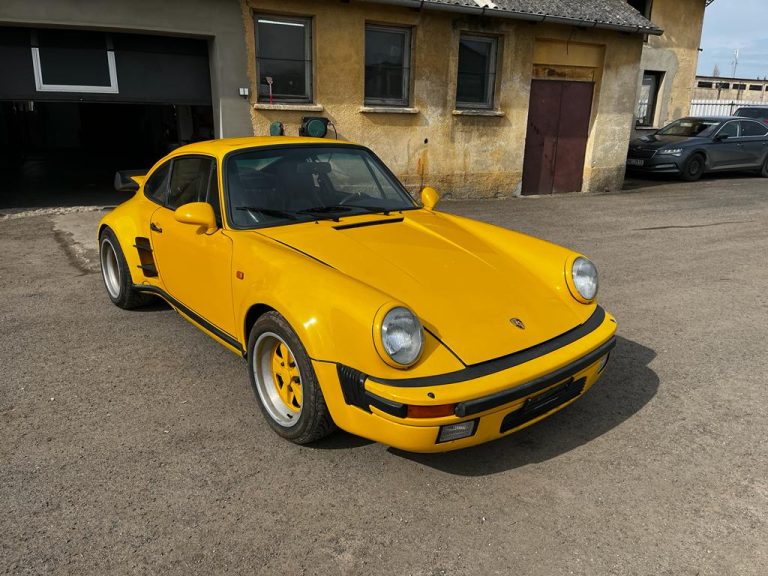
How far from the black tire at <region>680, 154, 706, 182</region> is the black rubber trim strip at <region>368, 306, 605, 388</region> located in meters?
13.5

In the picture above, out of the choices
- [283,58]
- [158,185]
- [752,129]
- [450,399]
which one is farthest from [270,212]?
[752,129]

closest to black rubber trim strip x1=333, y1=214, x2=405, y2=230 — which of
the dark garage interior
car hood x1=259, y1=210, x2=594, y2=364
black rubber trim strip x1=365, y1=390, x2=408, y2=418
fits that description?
car hood x1=259, y1=210, x2=594, y2=364

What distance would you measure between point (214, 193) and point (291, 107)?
6379 mm

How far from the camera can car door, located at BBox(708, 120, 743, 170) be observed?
48.9 feet

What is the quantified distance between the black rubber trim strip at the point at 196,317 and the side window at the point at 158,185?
2.24ft

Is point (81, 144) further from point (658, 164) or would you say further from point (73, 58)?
point (658, 164)

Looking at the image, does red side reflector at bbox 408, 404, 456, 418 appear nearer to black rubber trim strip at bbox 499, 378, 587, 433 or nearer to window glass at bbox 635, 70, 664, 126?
black rubber trim strip at bbox 499, 378, 587, 433

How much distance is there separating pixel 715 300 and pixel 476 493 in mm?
3883

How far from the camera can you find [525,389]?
2.58m

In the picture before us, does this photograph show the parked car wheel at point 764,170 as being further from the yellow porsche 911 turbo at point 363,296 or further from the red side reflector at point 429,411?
the red side reflector at point 429,411

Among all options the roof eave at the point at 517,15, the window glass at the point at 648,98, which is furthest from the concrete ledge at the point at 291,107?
the window glass at the point at 648,98

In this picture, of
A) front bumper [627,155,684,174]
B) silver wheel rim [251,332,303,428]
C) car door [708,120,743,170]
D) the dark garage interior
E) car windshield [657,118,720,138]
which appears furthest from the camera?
car windshield [657,118,720,138]

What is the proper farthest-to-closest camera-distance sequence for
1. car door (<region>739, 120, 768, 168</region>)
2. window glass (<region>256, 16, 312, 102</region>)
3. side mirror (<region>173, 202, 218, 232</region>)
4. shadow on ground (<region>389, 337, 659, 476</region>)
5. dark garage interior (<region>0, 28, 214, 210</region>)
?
car door (<region>739, 120, 768, 168</region>), window glass (<region>256, 16, 312, 102</region>), dark garage interior (<region>0, 28, 214, 210</region>), side mirror (<region>173, 202, 218, 232</region>), shadow on ground (<region>389, 337, 659, 476</region>)

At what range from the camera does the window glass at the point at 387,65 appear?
10219 mm
